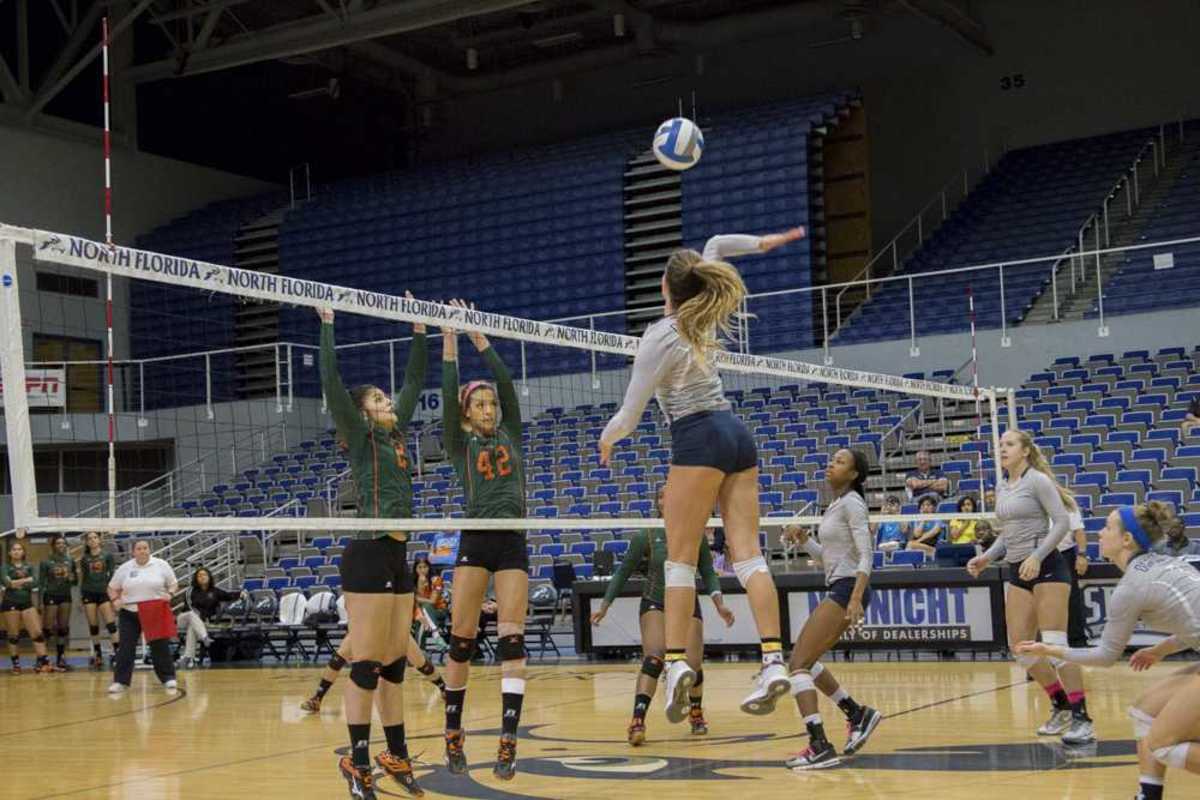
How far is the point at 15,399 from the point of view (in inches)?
237

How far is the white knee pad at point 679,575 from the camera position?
568cm

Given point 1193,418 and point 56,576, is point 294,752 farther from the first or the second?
point 56,576

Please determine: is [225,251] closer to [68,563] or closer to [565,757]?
[68,563]

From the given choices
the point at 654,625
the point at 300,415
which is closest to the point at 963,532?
the point at 654,625

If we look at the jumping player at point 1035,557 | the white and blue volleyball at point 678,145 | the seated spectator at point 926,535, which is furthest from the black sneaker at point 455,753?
the seated spectator at point 926,535

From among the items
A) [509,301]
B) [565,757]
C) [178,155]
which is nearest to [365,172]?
[178,155]

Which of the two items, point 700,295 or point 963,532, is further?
point 963,532

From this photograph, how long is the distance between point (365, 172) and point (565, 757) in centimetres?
2562

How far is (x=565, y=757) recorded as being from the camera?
24.7 feet

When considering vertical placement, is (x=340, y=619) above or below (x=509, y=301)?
below

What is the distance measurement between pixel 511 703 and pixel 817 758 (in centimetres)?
132

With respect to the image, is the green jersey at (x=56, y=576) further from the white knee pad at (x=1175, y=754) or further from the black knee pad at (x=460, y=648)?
the white knee pad at (x=1175, y=754)

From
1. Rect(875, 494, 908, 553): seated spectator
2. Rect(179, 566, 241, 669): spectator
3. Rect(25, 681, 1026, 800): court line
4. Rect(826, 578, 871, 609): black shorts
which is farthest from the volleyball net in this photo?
Rect(826, 578, 871, 609): black shorts

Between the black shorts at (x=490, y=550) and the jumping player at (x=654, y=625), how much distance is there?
1.33 metres
